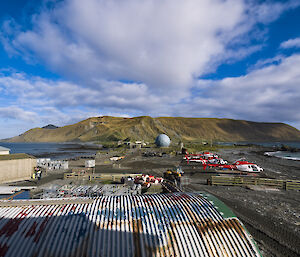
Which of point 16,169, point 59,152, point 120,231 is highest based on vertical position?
point 59,152

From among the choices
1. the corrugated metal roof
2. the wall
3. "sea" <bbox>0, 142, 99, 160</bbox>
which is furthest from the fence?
"sea" <bbox>0, 142, 99, 160</bbox>

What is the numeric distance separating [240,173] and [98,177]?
76.5 feet

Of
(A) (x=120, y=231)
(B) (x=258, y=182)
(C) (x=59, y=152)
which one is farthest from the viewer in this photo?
(C) (x=59, y=152)

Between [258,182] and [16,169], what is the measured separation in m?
32.6

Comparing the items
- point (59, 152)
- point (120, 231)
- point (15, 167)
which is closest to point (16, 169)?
point (15, 167)

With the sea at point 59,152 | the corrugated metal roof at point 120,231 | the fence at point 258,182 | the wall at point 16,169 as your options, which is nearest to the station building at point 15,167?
the wall at point 16,169

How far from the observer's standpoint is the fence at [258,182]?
19562mm

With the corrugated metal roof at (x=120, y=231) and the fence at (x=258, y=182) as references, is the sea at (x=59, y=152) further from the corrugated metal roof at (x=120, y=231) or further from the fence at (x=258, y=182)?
the corrugated metal roof at (x=120, y=231)

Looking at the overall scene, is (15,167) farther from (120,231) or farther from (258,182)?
(258,182)

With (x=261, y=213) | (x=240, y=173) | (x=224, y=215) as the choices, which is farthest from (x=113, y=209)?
(x=240, y=173)

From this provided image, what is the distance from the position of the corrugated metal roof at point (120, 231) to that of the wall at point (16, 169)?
19389mm

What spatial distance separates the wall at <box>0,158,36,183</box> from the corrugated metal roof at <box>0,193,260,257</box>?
19389 mm

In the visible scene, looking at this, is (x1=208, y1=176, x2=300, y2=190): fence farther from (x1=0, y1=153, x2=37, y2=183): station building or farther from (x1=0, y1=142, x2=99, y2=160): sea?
(x1=0, y1=142, x2=99, y2=160): sea

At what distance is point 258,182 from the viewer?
823 inches
